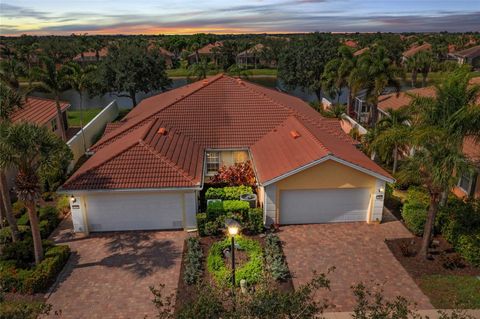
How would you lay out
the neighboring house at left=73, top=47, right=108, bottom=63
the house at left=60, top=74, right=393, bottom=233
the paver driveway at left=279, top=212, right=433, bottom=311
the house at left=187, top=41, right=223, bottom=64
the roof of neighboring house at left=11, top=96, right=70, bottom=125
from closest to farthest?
the paver driveway at left=279, top=212, right=433, bottom=311 → the house at left=60, top=74, right=393, bottom=233 → the roof of neighboring house at left=11, top=96, right=70, bottom=125 → the neighboring house at left=73, top=47, right=108, bottom=63 → the house at left=187, top=41, right=223, bottom=64

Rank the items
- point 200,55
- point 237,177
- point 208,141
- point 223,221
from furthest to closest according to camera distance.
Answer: point 200,55 < point 208,141 < point 237,177 < point 223,221

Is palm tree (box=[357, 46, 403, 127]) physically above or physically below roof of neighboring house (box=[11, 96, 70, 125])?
above

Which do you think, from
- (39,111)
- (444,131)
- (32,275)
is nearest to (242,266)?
(32,275)

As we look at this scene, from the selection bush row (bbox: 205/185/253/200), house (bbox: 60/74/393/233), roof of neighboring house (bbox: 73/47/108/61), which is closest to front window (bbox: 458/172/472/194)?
house (bbox: 60/74/393/233)

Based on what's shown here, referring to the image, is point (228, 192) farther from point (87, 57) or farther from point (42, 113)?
point (87, 57)

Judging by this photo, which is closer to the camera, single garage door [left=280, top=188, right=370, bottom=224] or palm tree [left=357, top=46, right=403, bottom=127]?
single garage door [left=280, top=188, right=370, bottom=224]

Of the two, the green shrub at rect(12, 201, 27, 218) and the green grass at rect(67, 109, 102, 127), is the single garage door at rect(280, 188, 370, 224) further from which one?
the green grass at rect(67, 109, 102, 127)

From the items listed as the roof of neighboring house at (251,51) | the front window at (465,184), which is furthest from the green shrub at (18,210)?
the roof of neighboring house at (251,51)
